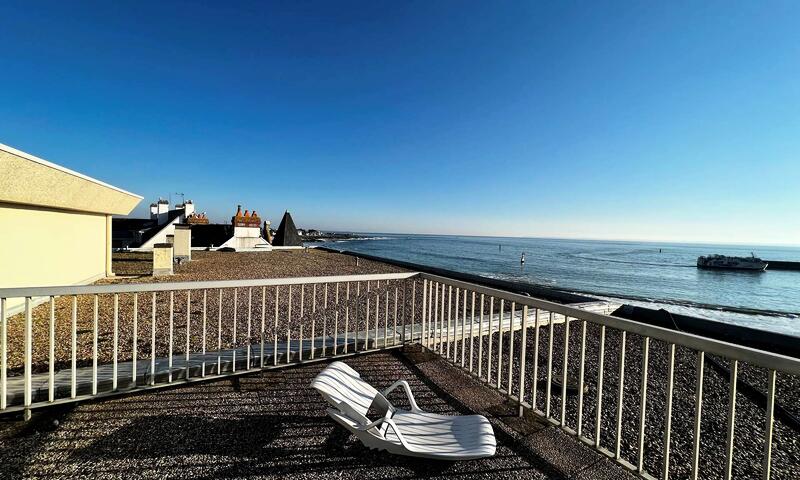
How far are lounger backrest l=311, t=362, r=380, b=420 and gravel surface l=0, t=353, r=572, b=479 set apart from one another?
0.30 metres

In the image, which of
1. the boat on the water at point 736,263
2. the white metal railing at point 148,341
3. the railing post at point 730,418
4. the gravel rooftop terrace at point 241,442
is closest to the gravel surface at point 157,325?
the white metal railing at point 148,341

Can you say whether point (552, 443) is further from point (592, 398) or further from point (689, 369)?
point (689, 369)

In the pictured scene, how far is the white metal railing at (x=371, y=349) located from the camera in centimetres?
195

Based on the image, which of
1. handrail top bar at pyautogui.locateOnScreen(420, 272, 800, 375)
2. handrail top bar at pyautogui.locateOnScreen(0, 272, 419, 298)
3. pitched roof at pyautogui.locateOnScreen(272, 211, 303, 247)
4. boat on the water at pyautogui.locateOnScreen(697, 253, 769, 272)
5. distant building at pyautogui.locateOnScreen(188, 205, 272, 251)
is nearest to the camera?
handrail top bar at pyautogui.locateOnScreen(420, 272, 800, 375)

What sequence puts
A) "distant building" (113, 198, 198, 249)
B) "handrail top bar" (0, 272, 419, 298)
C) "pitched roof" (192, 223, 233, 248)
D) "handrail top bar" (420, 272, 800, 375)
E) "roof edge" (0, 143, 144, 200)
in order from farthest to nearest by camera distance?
1. "pitched roof" (192, 223, 233, 248)
2. "distant building" (113, 198, 198, 249)
3. "roof edge" (0, 143, 144, 200)
4. "handrail top bar" (0, 272, 419, 298)
5. "handrail top bar" (420, 272, 800, 375)

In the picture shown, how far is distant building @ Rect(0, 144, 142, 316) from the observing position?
18.3 ft

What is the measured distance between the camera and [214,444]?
2.28 metres

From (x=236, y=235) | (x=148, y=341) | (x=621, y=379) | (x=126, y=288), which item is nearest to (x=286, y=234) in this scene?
(x=236, y=235)

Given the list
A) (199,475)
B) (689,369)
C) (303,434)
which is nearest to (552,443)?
(303,434)

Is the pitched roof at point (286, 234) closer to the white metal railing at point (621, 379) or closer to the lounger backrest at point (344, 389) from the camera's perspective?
the white metal railing at point (621, 379)

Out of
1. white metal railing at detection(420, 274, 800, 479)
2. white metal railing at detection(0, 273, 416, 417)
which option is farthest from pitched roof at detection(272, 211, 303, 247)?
white metal railing at detection(420, 274, 800, 479)

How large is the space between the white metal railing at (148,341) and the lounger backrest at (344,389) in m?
0.80

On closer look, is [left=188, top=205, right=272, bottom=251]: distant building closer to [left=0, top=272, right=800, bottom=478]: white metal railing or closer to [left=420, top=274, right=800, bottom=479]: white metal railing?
[left=0, top=272, right=800, bottom=478]: white metal railing

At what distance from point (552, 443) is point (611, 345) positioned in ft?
17.9
